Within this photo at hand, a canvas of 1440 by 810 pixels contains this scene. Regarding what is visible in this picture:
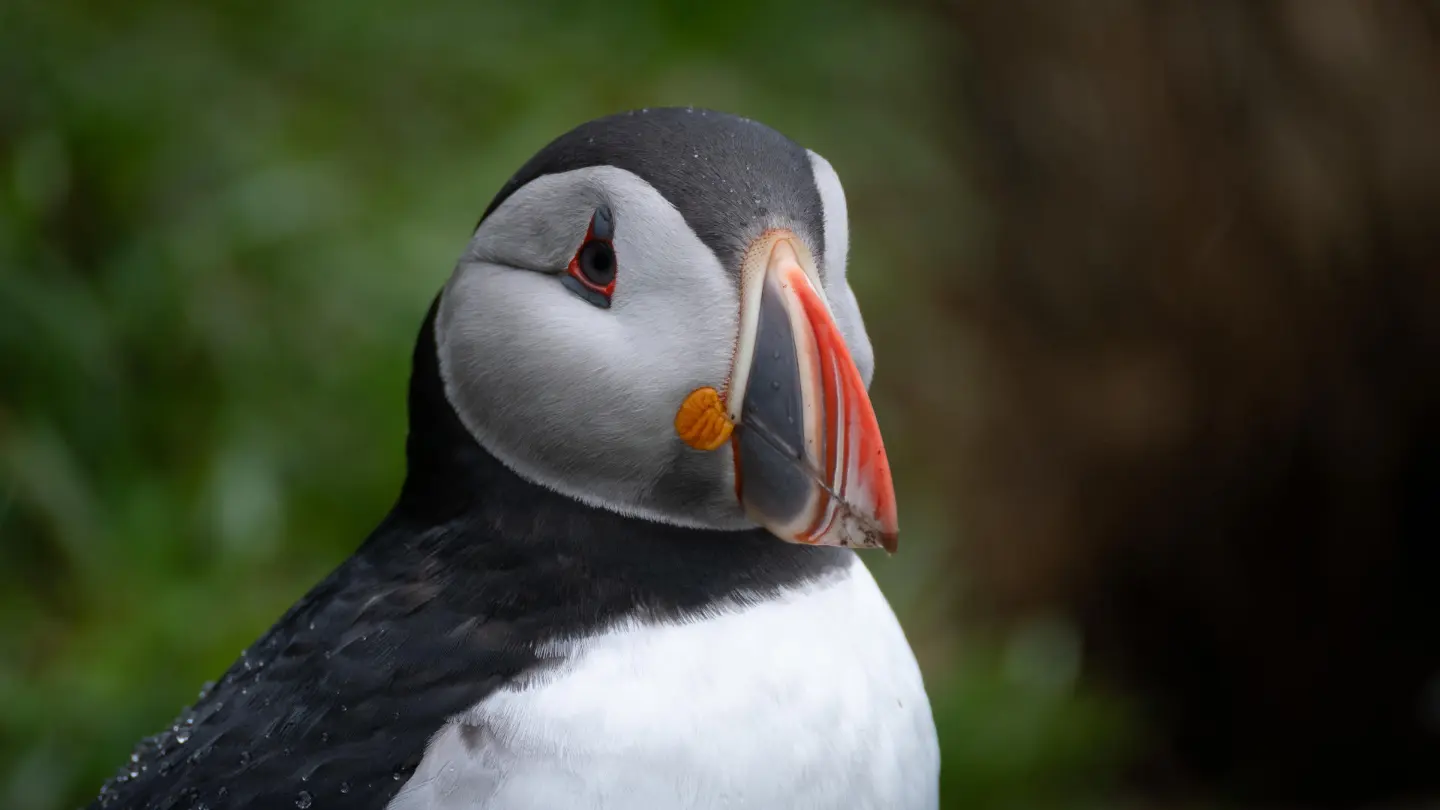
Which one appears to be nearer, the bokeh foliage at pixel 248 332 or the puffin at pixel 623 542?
the puffin at pixel 623 542

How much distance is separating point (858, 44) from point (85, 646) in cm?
332

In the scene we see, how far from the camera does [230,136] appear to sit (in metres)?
4.04

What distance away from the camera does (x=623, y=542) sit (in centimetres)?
165

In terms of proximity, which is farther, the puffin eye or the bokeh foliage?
the bokeh foliage

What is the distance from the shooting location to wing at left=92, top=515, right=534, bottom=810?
155cm

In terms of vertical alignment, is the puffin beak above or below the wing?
above

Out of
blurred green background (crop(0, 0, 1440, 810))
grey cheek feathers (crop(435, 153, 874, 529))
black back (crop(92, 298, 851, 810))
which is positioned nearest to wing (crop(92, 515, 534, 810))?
black back (crop(92, 298, 851, 810))

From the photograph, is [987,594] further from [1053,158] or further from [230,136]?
[230,136]

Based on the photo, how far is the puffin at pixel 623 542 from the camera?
152cm

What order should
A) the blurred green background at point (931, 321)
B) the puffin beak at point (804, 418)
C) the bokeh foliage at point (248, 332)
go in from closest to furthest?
the puffin beak at point (804, 418) < the bokeh foliage at point (248, 332) < the blurred green background at point (931, 321)

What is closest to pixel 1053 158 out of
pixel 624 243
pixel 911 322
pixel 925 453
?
pixel 911 322

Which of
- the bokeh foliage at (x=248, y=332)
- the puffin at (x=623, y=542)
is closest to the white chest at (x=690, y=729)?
the puffin at (x=623, y=542)

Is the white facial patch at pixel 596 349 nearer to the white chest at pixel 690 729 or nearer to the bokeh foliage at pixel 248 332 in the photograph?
the white chest at pixel 690 729

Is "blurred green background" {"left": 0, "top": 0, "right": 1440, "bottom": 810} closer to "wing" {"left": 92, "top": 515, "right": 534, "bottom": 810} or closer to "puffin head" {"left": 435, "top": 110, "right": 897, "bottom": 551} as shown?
"wing" {"left": 92, "top": 515, "right": 534, "bottom": 810}
